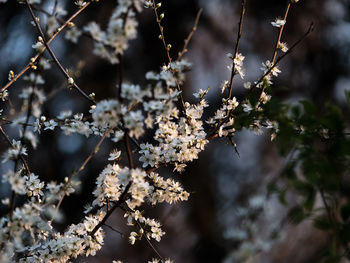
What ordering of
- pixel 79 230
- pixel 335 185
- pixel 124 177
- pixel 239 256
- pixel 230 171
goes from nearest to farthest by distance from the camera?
1. pixel 335 185
2. pixel 239 256
3. pixel 124 177
4. pixel 79 230
5. pixel 230 171

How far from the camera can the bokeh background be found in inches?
202

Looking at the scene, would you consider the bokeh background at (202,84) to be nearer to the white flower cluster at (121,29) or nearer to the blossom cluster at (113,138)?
the blossom cluster at (113,138)

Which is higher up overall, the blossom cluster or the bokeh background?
the bokeh background

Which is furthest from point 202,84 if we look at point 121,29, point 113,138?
point 121,29

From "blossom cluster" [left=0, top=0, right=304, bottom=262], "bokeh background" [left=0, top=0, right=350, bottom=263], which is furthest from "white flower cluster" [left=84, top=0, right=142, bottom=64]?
"bokeh background" [left=0, top=0, right=350, bottom=263]

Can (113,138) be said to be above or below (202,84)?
below

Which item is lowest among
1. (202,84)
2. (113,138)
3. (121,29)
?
(113,138)

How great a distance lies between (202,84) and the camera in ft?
18.9

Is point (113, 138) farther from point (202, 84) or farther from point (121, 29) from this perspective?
point (202, 84)

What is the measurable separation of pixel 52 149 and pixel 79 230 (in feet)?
12.7

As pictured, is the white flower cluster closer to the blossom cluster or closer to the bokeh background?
the blossom cluster

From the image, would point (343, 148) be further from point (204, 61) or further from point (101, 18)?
point (204, 61)

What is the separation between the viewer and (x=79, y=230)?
156 centimetres

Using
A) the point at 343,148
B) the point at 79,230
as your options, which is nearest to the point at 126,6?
the point at 343,148
